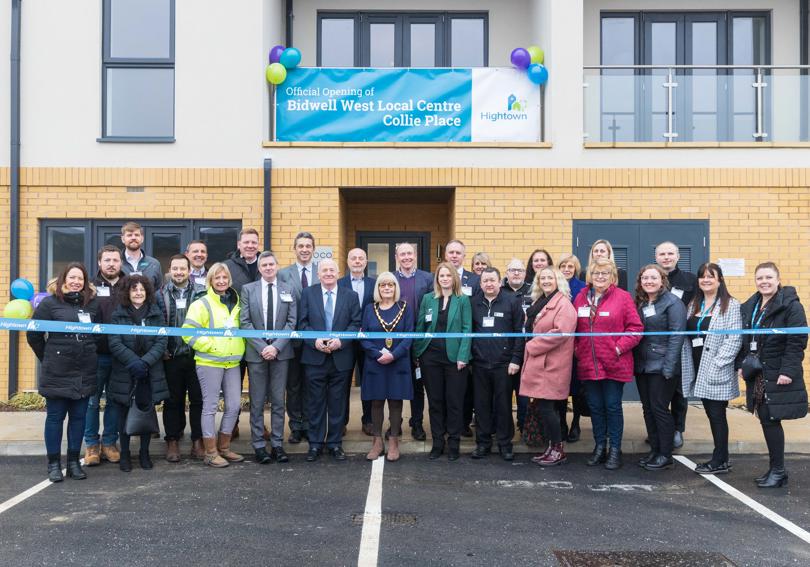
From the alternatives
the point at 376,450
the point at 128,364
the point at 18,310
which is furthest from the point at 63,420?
the point at 376,450

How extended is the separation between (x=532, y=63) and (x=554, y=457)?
5604mm

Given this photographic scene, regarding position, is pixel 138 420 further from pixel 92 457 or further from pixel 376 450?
pixel 376 450

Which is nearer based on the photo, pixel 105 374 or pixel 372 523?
pixel 372 523

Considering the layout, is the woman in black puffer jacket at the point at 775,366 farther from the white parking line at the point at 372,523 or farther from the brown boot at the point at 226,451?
the brown boot at the point at 226,451

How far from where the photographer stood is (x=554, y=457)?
6.80 metres

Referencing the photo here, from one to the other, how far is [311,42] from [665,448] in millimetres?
7842

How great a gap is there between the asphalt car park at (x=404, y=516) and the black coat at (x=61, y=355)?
32.7 inches

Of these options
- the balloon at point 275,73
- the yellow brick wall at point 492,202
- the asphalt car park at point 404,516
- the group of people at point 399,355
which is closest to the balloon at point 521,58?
the yellow brick wall at point 492,202

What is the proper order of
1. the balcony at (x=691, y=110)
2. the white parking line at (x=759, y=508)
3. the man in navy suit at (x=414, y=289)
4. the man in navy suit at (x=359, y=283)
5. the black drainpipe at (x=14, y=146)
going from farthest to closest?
the balcony at (x=691, y=110)
the black drainpipe at (x=14, y=146)
the man in navy suit at (x=414, y=289)
the man in navy suit at (x=359, y=283)
the white parking line at (x=759, y=508)

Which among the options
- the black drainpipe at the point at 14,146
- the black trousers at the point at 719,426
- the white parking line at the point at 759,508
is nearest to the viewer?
the white parking line at the point at 759,508

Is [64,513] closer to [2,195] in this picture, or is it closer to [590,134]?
[2,195]

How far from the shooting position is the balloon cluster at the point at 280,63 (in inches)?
383

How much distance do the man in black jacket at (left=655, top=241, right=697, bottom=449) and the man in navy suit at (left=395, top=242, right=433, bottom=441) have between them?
2389mm

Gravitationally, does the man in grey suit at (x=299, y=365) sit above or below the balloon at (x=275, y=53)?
below
